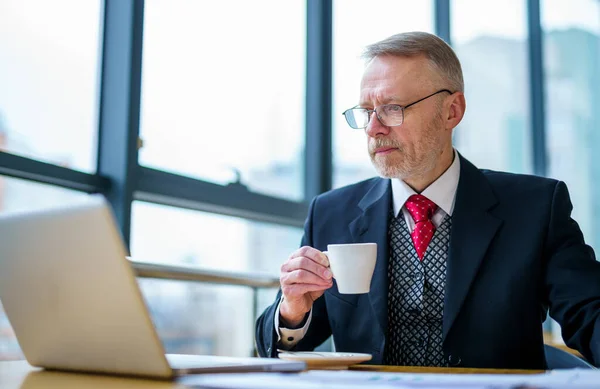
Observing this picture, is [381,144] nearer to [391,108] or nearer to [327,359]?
[391,108]

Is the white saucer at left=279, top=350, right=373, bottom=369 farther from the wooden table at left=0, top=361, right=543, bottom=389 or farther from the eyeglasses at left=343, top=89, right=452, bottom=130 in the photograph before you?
the eyeglasses at left=343, top=89, right=452, bottom=130

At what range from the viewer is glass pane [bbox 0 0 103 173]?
2.05m

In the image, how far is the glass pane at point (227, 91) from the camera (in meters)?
2.56

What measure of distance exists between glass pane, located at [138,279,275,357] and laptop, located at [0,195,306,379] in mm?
1360

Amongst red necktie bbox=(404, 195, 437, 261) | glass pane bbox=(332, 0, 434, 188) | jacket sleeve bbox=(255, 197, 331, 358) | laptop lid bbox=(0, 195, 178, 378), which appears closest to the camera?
laptop lid bbox=(0, 195, 178, 378)

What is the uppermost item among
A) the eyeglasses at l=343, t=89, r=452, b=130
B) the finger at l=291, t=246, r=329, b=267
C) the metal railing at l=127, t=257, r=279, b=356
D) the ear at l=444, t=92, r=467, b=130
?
the ear at l=444, t=92, r=467, b=130

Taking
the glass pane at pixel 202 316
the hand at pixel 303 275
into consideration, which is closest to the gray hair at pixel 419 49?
the hand at pixel 303 275

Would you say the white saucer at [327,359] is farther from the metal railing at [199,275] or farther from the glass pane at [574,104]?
the glass pane at [574,104]

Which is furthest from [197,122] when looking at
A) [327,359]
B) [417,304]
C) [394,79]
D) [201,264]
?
[327,359]

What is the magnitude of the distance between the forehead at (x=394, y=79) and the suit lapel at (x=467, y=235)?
0.86ft

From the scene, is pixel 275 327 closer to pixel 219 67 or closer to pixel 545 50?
pixel 219 67

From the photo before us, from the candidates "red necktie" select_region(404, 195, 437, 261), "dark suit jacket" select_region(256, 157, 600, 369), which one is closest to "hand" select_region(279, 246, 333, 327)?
"dark suit jacket" select_region(256, 157, 600, 369)

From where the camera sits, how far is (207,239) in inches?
109

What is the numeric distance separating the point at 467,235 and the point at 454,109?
0.46 m
